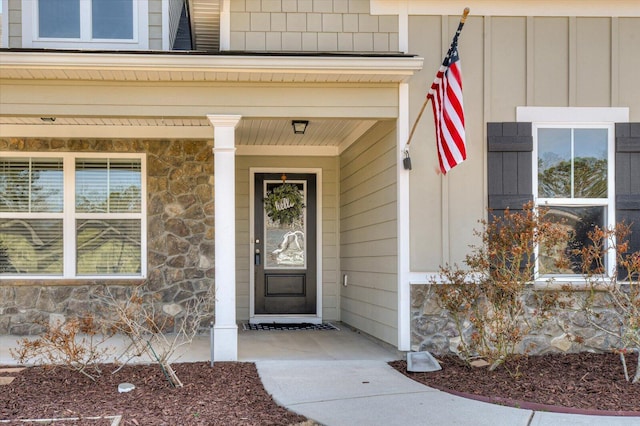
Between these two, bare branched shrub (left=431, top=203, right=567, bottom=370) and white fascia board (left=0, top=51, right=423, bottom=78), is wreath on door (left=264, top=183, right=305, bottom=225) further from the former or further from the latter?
bare branched shrub (left=431, top=203, right=567, bottom=370)

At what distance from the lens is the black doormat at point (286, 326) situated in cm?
885

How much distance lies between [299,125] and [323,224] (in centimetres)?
218

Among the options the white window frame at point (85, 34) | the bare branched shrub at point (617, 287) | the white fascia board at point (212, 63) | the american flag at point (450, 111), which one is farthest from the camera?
the white window frame at point (85, 34)

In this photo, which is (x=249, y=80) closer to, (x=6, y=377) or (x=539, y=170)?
(x=539, y=170)

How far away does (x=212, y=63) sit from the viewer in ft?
20.5

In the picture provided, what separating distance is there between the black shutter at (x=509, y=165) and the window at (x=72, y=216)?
171 inches

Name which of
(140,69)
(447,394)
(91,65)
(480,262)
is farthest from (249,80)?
(447,394)

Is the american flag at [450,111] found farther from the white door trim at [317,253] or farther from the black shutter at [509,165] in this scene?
the white door trim at [317,253]

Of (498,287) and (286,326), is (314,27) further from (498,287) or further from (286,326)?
(286,326)

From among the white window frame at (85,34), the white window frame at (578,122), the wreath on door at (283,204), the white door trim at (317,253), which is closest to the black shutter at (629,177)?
the white window frame at (578,122)

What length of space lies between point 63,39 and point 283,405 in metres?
4.85

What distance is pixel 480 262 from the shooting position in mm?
5922

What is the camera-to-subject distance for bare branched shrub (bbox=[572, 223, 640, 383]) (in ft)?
17.8

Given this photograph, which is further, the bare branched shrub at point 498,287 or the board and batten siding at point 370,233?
the board and batten siding at point 370,233
